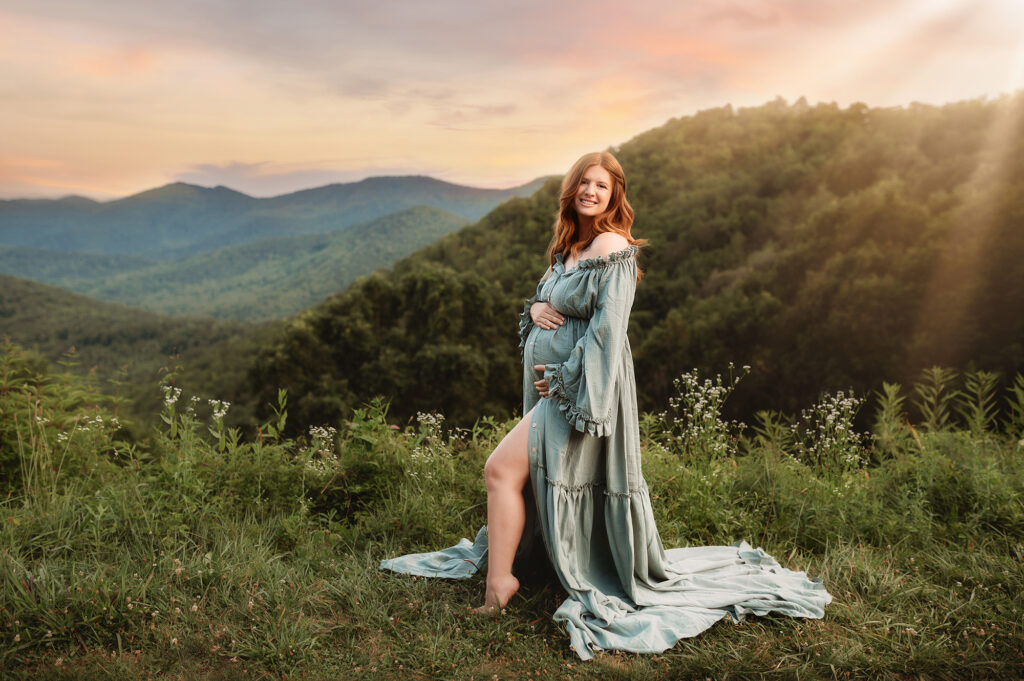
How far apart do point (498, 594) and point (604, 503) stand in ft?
1.98

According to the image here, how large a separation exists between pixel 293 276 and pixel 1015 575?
75821 millimetres

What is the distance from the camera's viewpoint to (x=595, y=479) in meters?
2.85

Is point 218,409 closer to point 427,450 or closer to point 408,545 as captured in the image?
point 427,450

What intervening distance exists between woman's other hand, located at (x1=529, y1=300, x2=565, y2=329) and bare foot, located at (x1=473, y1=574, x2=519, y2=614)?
111cm

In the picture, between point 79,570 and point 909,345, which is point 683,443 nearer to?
point 79,570

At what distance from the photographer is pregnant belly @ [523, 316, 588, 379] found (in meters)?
2.80

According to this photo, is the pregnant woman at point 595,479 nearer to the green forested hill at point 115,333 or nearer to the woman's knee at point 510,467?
the woman's knee at point 510,467

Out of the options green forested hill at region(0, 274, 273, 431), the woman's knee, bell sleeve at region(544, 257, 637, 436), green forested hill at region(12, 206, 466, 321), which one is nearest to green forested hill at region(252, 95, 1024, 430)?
bell sleeve at region(544, 257, 637, 436)

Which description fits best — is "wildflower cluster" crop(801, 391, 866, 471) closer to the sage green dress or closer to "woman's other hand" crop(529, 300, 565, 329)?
the sage green dress

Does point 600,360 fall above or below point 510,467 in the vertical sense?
above

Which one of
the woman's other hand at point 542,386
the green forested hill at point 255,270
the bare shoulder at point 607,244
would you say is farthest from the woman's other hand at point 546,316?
the green forested hill at point 255,270

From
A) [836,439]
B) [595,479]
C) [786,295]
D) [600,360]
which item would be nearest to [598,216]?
[600,360]

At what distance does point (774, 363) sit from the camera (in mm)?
16953

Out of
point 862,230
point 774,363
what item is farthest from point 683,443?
point 862,230
